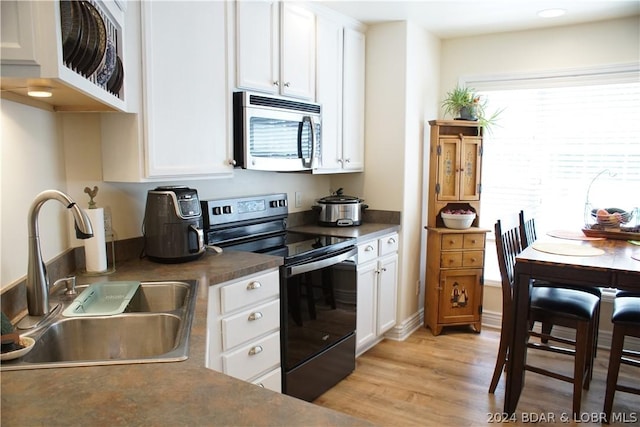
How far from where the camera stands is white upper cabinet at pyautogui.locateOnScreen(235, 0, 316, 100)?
259 centimetres

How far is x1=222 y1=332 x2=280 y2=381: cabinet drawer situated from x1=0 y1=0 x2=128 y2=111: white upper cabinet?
1165 mm

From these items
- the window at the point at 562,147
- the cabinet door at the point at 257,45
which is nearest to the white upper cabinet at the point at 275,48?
the cabinet door at the point at 257,45

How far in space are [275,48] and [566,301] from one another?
218 cm

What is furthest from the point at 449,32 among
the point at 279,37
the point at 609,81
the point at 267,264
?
the point at 267,264

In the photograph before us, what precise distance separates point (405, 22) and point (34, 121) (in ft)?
8.75

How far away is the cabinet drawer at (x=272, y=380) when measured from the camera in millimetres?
2343

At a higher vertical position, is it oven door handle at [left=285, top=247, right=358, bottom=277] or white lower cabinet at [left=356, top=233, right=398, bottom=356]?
oven door handle at [left=285, top=247, right=358, bottom=277]

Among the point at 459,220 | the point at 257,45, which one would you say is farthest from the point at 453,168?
the point at 257,45

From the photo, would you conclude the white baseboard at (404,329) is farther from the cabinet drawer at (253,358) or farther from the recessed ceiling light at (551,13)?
the recessed ceiling light at (551,13)

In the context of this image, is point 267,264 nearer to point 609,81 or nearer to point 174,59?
point 174,59

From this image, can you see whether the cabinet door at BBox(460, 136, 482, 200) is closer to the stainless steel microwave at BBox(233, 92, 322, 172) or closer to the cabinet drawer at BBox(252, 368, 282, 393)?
the stainless steel microwave at BBox(233, 92, 322, 172)

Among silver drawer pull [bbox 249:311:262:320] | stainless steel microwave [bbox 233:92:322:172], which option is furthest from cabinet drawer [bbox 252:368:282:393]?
stainless steel microwave [bbox 233:92:322:172]

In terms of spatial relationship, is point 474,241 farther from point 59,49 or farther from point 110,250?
point 59,49

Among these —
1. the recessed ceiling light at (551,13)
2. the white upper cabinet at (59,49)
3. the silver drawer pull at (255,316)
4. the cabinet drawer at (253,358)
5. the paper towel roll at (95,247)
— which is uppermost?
the recessed ceiling light at (551,13)
